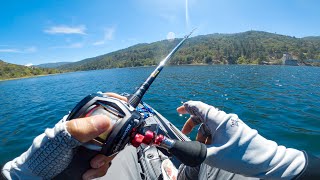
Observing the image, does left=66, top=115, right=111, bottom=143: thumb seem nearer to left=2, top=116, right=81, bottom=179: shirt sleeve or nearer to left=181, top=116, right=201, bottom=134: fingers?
left=2, top=116, right=81, bottom=179: shirt sleeve

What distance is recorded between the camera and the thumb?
136cm

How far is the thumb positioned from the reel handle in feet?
0.66

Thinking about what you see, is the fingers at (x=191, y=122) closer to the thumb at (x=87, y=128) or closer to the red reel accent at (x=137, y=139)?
the red reel accent at (x=137, y=139)

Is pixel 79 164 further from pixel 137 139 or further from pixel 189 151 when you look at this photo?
pixel 189 151

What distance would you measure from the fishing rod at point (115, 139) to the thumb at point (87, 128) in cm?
13

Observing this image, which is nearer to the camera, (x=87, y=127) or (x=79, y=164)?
(x=87, y=127)

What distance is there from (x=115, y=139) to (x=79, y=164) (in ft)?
1.23

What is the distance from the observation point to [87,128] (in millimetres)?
1354

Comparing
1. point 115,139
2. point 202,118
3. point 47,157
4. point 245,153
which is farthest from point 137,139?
point 245,153

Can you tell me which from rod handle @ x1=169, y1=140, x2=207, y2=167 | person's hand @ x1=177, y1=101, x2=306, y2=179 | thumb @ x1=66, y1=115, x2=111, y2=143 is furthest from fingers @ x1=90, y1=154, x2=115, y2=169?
person's hand @ x1=177, y1=101, x2=306, y2=179

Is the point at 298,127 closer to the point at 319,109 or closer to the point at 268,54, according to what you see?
the point at 319,109

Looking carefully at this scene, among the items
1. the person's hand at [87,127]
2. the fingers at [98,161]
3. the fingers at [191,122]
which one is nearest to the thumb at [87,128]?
the person's hand at [87,127]

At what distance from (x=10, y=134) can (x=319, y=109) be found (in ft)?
70.4

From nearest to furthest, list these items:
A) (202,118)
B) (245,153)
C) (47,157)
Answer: (47,157) < (245,153) < (202,118)
